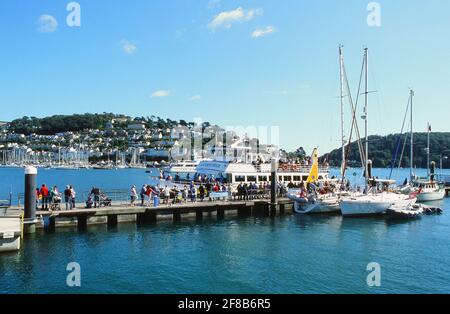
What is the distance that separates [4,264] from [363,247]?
19776 mm

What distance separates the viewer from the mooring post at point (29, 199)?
2362 centimetres

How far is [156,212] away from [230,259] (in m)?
11.3

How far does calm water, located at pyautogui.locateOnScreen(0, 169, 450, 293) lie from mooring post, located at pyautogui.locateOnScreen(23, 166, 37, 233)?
0.96 m

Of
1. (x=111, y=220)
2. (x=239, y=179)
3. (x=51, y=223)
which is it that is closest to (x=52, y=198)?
(x=51, y=223)

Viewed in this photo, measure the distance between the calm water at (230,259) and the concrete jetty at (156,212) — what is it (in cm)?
93

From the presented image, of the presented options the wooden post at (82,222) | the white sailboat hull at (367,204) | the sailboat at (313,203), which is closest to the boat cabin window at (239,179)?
the sailboat at (313,203)

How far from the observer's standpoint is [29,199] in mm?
23734

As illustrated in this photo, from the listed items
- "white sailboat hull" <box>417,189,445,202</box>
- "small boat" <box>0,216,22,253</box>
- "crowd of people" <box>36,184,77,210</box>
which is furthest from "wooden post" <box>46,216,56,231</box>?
"white sailboat hull" <box>417,189,445,202</box>

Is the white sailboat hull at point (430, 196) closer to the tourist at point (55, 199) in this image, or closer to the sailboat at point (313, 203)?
the sailboat at point (313, 203)

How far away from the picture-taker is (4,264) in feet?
61.9

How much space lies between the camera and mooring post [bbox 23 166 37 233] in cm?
2362
